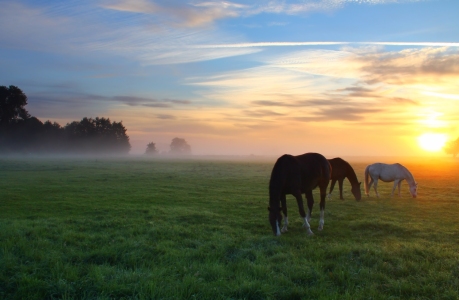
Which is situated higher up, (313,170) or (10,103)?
(10,103)

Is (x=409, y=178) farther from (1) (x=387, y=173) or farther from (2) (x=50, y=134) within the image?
(2) (x=50, y=134)

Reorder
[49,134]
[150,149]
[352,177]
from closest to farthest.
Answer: [352,177] → [49,134] → [150,149]

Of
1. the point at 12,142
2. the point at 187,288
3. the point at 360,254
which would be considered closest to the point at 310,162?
the point at 360,254

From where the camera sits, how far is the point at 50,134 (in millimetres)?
82750

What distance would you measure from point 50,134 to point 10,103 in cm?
3456

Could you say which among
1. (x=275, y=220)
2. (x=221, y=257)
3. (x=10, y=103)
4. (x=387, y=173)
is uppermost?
(x=10, y=103)

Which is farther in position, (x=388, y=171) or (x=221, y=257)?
(x=388, y=171)

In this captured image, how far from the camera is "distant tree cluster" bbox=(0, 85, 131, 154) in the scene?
168ft

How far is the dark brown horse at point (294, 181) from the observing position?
356 inches

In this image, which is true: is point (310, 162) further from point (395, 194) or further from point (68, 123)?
point (68, 123)

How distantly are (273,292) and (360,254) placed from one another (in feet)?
9.07

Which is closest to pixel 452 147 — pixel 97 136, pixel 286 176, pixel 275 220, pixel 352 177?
pixel 352 177

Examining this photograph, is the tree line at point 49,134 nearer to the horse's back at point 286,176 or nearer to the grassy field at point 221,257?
the grassy field at point 221,257

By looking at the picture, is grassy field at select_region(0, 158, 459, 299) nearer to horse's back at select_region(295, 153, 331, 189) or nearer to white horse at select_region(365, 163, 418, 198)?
horse's back at select_region(295, 153, 331, 189)
